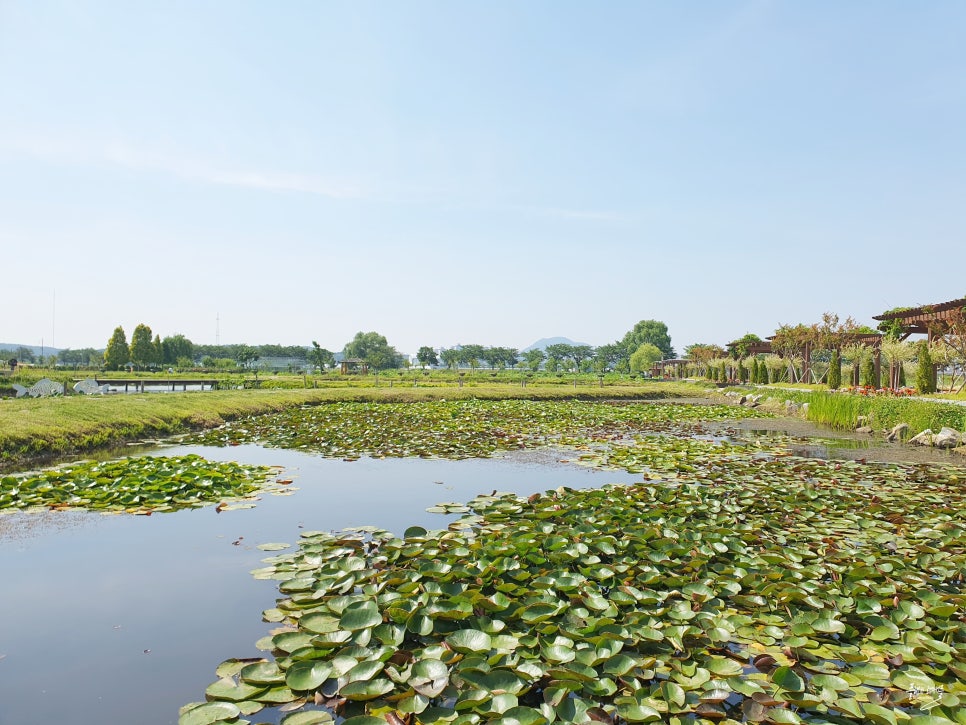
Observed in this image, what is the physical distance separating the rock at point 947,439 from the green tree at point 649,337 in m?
98.1

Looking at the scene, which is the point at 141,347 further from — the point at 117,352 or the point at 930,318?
the point at 930,318

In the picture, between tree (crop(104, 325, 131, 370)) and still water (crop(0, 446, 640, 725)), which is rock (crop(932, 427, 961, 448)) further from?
tree (crop(104, 325, 131, 370))

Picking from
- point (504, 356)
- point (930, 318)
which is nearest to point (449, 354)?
point (504, 356)

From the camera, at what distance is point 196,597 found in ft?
14.8

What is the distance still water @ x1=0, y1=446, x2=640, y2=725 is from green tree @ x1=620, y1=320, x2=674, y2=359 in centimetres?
10588

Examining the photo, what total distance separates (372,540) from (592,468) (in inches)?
198

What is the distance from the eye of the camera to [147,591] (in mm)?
4637

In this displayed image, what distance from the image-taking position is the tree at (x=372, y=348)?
108m

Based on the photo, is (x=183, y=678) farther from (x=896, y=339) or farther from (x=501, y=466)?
(x=896, y=339)

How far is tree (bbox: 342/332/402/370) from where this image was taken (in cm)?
10750

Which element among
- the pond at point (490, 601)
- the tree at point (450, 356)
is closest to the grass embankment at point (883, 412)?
the pond at point (490, 601)

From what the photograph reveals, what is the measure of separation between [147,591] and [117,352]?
63.8m

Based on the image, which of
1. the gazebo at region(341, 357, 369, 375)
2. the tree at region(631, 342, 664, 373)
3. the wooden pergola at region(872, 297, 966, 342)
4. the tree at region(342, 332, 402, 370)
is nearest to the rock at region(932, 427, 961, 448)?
the wooden pergola at region(872, 297, 966, 342)

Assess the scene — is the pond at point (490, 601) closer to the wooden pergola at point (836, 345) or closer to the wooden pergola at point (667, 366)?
the wooden pergola at point (836, 345)
